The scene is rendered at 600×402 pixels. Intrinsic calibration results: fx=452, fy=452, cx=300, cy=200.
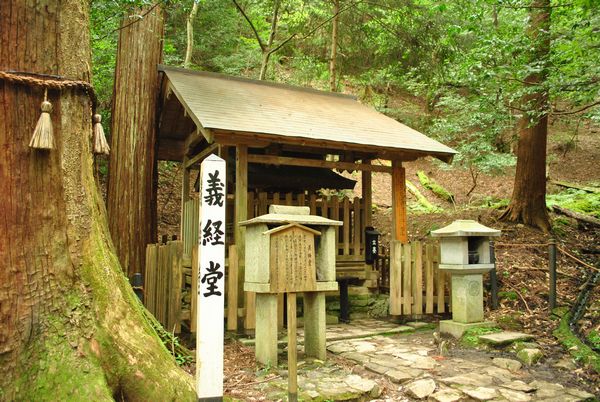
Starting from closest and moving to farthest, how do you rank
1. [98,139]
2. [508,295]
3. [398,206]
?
1. [98,139]
2. [508,295]
3. [398,206]

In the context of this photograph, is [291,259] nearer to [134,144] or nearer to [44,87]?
[44,87]

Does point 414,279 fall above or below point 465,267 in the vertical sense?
below

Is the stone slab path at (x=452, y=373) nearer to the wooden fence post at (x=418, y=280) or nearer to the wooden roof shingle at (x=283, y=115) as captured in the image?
the wooden fence post at (x=418, y=280)

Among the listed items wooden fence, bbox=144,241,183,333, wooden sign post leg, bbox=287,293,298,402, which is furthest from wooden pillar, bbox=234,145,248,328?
wooden sign post leg, bbox=287,293,298,402

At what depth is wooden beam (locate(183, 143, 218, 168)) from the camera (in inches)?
329

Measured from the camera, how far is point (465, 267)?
6.70 metres

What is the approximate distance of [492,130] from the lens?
11.7 meters

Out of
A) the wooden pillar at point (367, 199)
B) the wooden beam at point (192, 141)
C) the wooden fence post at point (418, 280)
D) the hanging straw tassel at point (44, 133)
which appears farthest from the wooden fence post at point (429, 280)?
the hanging straw tassel at point (44, 133)

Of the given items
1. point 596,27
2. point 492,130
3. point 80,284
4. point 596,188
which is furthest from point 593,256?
point 80,284

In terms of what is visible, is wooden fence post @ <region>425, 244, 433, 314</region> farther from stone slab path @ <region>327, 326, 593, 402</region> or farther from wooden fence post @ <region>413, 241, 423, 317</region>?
stone slab path @ <region>327, 326, 593, 402</region>

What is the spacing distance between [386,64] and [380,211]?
18.0ft

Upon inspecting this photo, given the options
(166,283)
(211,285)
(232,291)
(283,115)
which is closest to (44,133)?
(211,285)

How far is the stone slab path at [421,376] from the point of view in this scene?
172 inches

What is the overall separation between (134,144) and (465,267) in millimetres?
5944
